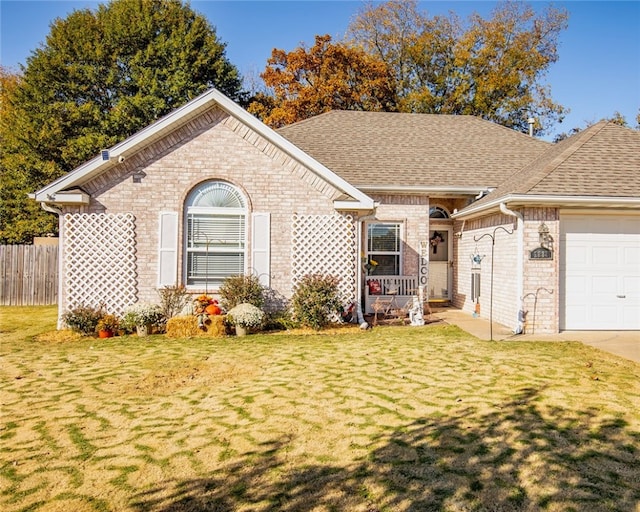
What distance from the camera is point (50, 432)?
471 cm

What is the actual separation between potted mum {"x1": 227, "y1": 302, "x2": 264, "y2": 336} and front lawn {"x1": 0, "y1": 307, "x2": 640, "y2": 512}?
183 cm

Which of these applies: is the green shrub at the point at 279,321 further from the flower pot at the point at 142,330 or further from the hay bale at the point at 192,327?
the flower pot at the point at 142,330

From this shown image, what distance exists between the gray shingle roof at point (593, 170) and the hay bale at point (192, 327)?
710 cm

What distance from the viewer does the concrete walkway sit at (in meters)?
8.41

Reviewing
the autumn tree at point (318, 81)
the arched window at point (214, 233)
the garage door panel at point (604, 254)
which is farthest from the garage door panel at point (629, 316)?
the autumn tree at point (318, 81)

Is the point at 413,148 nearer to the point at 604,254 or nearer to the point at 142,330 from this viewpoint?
the point at 604,254

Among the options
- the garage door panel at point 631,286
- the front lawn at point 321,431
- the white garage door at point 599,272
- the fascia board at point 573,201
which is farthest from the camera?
the garage door panel at point 631,286

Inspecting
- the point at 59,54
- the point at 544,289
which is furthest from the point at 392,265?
the point at 59,54

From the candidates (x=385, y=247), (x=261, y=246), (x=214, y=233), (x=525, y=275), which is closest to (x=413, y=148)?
(x=385, y=247)

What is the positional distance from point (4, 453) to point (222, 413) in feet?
6.86

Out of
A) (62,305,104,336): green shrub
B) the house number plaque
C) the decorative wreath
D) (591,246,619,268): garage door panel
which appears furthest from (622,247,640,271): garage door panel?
(62,305,104,336): green shrub

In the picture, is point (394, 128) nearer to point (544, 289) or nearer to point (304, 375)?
point (544, 289)

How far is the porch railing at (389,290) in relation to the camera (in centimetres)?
1322

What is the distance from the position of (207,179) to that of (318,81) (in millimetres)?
16516
